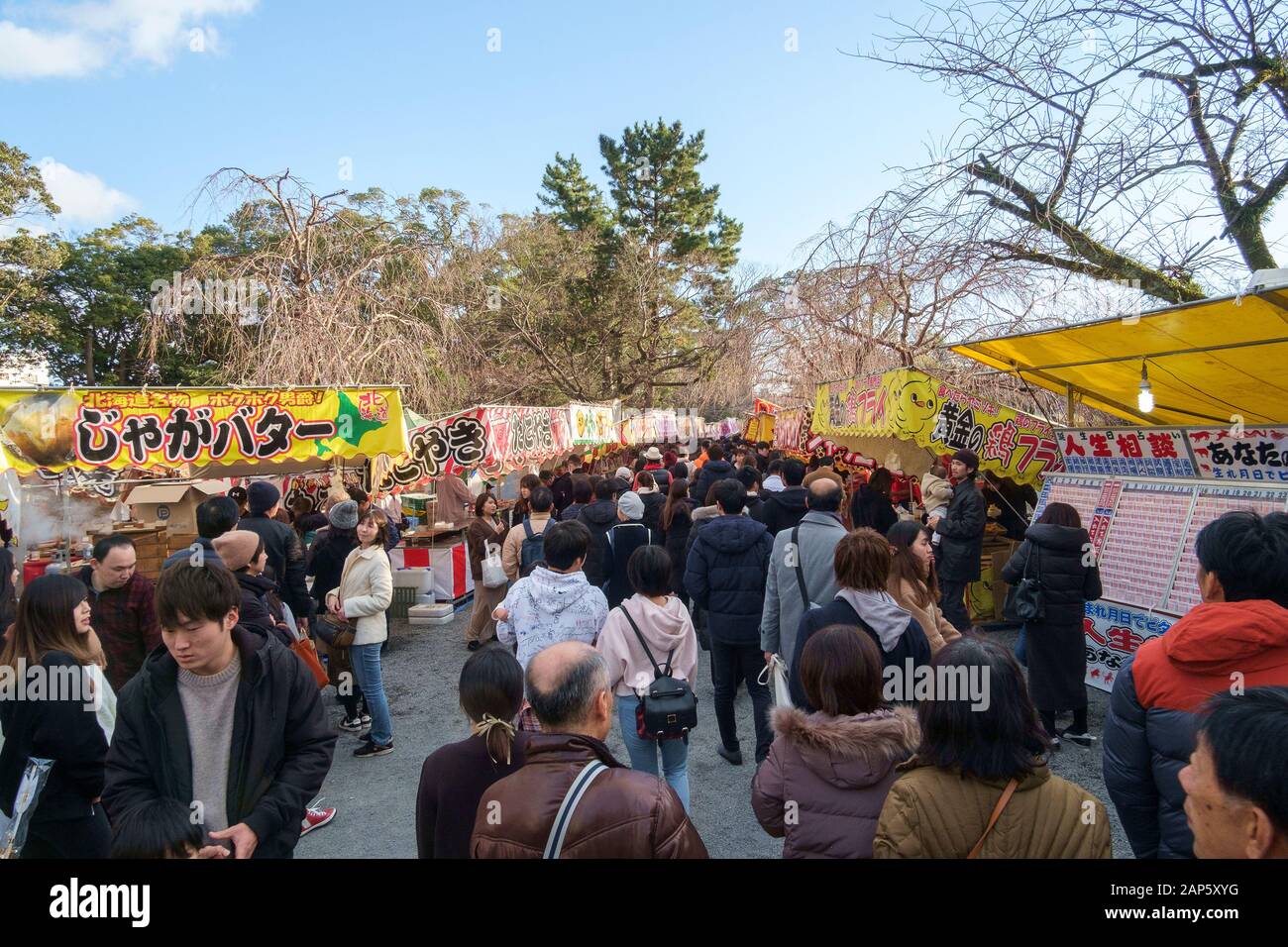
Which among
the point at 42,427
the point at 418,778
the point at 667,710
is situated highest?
the point at 42,427

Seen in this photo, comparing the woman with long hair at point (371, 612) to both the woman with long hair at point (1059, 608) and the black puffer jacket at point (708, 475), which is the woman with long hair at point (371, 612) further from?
the woman with long hair at point (1059, 608)

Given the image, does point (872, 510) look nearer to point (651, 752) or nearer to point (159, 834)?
point (651, 752)

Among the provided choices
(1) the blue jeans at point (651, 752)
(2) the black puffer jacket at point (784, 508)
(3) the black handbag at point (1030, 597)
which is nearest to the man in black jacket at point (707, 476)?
(2) the black puffer jacket at point (784, 508)

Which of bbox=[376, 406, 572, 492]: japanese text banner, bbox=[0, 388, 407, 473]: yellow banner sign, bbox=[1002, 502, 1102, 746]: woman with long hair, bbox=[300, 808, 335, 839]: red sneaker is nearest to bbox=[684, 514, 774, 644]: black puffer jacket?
bbox=[1002, 502, 1102, 746]: woman with long hair

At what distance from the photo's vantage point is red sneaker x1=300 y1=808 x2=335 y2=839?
3.93 m

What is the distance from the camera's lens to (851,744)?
194cm

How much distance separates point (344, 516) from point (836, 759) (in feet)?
15.1

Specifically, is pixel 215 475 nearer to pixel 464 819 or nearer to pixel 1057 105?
pixel 464 819

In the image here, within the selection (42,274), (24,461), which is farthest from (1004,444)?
(42,274)

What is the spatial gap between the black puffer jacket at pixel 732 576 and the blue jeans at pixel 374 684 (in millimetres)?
2258

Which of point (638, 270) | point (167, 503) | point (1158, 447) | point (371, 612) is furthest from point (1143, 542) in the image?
point (638, 270)

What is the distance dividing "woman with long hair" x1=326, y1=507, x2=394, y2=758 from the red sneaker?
2.65 ft

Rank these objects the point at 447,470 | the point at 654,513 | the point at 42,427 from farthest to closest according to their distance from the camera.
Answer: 1. the point at 447,470
2. the point at 654,513
3. the point at 42,427

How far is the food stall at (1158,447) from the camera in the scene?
4.62 meters
